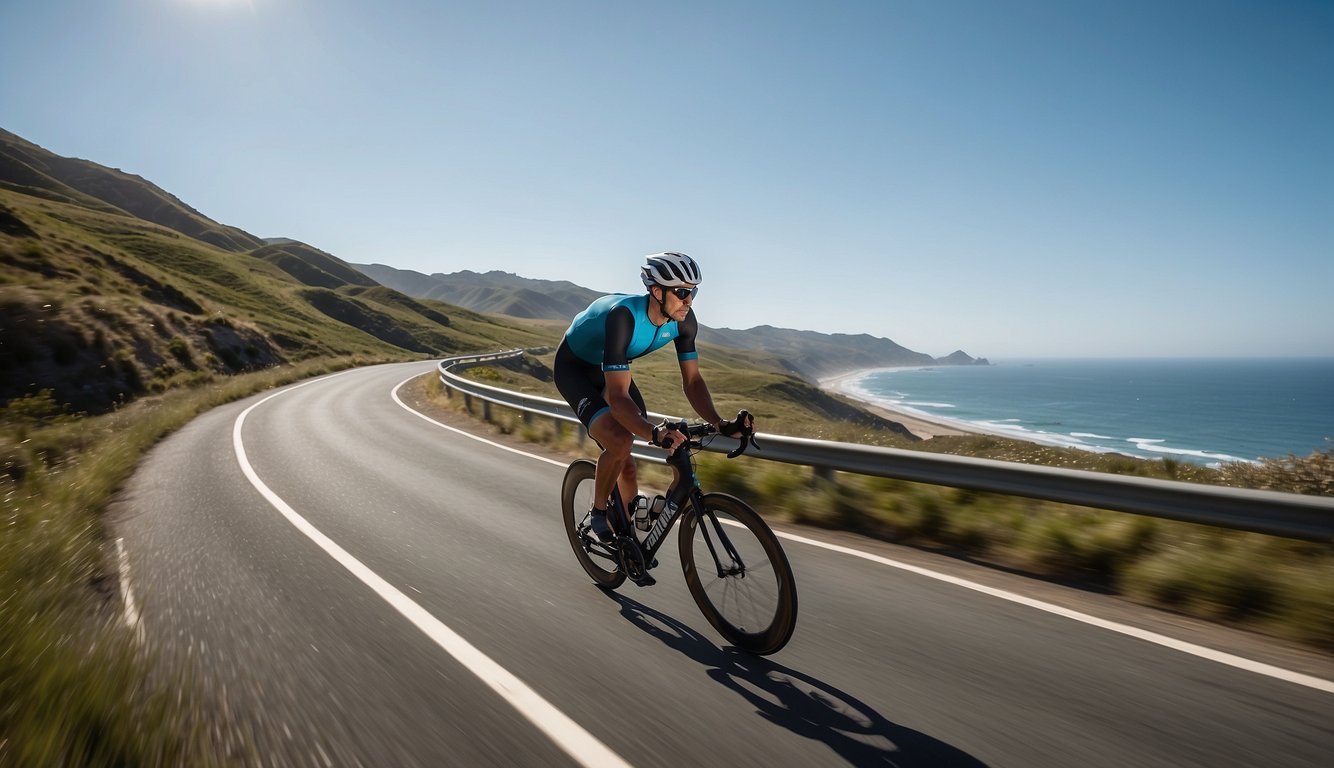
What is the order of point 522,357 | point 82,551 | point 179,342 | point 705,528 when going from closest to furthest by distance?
point 705,528
point 82,551
point 179,342
point 522,357

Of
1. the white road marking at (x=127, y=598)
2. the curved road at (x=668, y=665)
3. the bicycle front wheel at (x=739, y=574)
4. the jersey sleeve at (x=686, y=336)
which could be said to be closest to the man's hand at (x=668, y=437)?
the bicycle front wheel at (x=739, y=574)

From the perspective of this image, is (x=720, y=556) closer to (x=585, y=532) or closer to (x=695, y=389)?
(x=695, y=389)

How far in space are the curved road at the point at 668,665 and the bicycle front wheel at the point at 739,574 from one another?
A: 17cm

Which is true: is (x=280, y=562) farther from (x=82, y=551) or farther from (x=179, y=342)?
(x=179, y=342)

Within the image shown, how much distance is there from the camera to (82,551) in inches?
195

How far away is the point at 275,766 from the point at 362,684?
70 centimetres

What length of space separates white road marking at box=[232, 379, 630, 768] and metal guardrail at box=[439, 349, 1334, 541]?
1.54 meters

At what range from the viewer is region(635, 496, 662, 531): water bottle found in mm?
4109

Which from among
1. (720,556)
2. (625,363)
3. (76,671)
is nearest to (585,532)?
(720,556)

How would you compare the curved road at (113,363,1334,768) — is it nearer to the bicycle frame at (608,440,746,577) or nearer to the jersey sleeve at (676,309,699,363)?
the bicycle frame at (608,440,746,577)

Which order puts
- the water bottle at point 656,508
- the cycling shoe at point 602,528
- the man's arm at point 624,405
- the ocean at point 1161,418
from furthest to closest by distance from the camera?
the ocean at point 1161,418 < the cycling shoe at point 602,528 < the water bottle at point 656,508 < the man's arm at point 624,405

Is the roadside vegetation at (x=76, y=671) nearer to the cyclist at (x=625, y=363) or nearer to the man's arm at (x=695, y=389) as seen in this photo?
the cyclist at (x=625, y=363)

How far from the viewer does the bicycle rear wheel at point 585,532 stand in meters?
4.43

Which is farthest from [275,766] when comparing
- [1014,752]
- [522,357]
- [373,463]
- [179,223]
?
[179,223]
